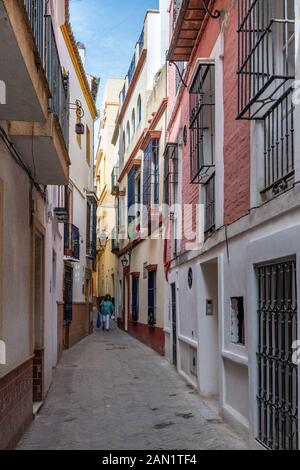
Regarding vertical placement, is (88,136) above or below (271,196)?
Result: above

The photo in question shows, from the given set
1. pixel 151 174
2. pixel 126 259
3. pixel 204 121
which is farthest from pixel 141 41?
pixel 204 121

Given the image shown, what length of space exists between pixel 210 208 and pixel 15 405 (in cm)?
424

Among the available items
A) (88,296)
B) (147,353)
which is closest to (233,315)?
(147,353)

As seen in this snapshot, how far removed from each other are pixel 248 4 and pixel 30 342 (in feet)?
15.7

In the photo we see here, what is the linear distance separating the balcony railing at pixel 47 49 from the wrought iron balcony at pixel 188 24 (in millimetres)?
2271

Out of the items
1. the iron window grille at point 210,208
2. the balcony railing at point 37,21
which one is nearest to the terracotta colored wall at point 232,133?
the iron window grille at point 210,208

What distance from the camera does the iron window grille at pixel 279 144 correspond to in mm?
5586

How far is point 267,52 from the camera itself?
570 centimetres

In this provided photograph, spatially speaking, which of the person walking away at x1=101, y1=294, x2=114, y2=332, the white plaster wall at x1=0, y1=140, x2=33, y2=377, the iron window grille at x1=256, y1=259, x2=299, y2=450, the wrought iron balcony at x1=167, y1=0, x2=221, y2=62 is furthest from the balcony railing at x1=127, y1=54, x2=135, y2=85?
the iron window grille at x1=256, y1=259, x2=299, y2=450

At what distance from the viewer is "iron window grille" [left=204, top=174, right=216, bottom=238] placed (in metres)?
9.05

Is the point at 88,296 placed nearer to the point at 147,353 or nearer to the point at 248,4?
the point at 147,353

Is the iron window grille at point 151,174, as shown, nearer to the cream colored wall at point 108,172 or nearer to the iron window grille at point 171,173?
the iron window grille at point 171,173

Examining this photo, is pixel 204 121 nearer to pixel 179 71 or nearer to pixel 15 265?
pixel 179 71
